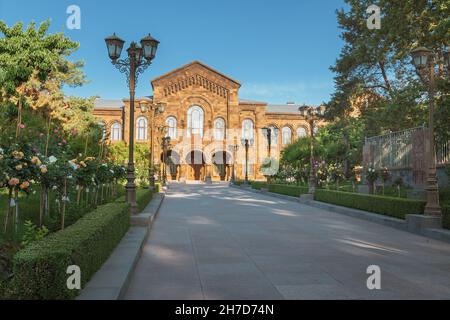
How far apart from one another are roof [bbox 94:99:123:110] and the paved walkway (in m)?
51.1

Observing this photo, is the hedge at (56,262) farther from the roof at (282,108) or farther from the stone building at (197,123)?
the roof at (282,108)

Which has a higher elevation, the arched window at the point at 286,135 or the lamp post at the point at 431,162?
the arched window at the point at 286,135

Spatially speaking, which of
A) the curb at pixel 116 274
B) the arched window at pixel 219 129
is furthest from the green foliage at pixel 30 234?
the arched window at pixel 219 129

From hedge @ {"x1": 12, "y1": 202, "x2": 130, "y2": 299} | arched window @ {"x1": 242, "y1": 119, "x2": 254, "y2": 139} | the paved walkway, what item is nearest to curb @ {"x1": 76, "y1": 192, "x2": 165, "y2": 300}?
hedge @ {"x1": 12, "y1": 202, "x2": 130, "y2": 299}

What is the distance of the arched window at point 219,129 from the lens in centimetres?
5784

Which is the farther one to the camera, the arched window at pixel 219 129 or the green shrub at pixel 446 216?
the arched window at pixel 219 129

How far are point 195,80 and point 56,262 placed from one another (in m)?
55.1

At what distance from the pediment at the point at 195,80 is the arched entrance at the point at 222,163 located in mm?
8240

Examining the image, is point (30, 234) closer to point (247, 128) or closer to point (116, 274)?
point (116, 274)

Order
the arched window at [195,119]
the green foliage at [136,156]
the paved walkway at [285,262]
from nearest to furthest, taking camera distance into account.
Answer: the paved walkway at [285,262] → the green foliage at [136,156] → the arched window at [195,119]

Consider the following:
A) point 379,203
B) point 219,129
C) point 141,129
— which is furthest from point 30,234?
point 141,129

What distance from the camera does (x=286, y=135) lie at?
63.5m
